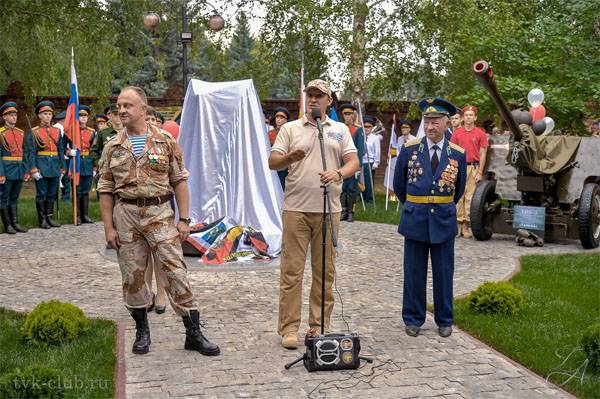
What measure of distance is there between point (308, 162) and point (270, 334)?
5.22 ft

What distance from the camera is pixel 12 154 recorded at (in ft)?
42.0

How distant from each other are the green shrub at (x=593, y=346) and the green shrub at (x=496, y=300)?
5.01 feet

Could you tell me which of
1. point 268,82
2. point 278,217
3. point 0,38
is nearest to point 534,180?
point 278,217

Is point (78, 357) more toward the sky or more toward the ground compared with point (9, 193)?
more toward the ground

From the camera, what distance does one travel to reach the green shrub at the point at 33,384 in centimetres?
448

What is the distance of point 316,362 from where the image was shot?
538cm

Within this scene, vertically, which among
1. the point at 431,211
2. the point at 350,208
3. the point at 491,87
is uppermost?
the point at 491,87

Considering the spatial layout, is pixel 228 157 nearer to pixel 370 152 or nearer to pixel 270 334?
pixel 270 334

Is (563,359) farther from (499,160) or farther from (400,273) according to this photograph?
(499,160)

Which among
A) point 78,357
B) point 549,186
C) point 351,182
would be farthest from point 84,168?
point 78,357

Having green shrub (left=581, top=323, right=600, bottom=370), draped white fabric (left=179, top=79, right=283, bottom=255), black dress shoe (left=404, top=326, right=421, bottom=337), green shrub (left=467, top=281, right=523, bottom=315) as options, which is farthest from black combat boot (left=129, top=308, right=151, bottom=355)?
draped white fabric (left=179, top=79, right=283, bottom=255)

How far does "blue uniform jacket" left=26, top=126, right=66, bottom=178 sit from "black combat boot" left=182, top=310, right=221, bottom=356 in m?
8.26

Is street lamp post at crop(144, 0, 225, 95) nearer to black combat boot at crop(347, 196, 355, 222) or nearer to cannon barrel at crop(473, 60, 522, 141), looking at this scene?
black combat boot at crop(347, 196, 355, 222)

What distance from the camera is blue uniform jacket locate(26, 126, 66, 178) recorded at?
1314cm
